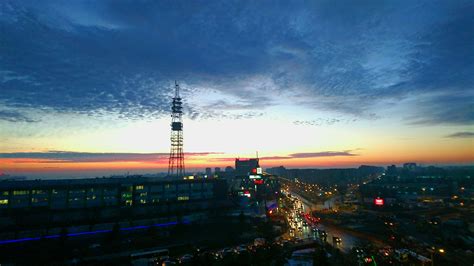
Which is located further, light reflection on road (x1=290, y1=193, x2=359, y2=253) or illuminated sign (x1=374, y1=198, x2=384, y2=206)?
illuminated sign (x1=374, y1=198, x2=384, y2=206)

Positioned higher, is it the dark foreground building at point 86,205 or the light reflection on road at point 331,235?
the dark foreground building at point 86,205

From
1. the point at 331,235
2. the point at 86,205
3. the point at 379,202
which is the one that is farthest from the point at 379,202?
the point at 86,205

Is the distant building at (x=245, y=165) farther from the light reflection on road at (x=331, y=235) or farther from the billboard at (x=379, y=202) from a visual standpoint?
the light reflection on road at (x=331, y=235)

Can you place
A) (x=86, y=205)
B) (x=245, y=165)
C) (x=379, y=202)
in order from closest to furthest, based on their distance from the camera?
(x=86, y=205), (x=379, y=202), (x=245, y=165)

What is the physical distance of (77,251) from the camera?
36.0 meters

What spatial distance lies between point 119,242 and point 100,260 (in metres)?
8.69

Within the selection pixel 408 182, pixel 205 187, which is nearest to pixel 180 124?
pixel 205 187

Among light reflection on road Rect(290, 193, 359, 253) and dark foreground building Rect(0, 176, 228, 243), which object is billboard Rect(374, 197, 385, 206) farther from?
dark foreground building Rect(0, 176, 228, 243)

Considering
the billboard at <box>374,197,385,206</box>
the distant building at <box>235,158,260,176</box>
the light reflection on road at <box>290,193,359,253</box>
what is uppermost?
the distant building at <box>235,158,260,176</box>

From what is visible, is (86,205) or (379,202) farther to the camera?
(379,202)

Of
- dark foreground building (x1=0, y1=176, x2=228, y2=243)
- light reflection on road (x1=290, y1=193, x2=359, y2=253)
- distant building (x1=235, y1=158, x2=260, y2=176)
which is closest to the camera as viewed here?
light reflection on road (x1=290, y1=193, x2=359, y2=253)

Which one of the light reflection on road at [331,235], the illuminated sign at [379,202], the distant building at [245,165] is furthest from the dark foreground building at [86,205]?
the distant building at [245,165]

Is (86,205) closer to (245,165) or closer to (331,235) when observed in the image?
(331,235)

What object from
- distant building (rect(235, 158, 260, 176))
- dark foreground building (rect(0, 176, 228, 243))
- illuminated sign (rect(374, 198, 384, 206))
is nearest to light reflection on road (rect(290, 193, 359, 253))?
dark foreground building (rect(0, 176, 228, 243))
